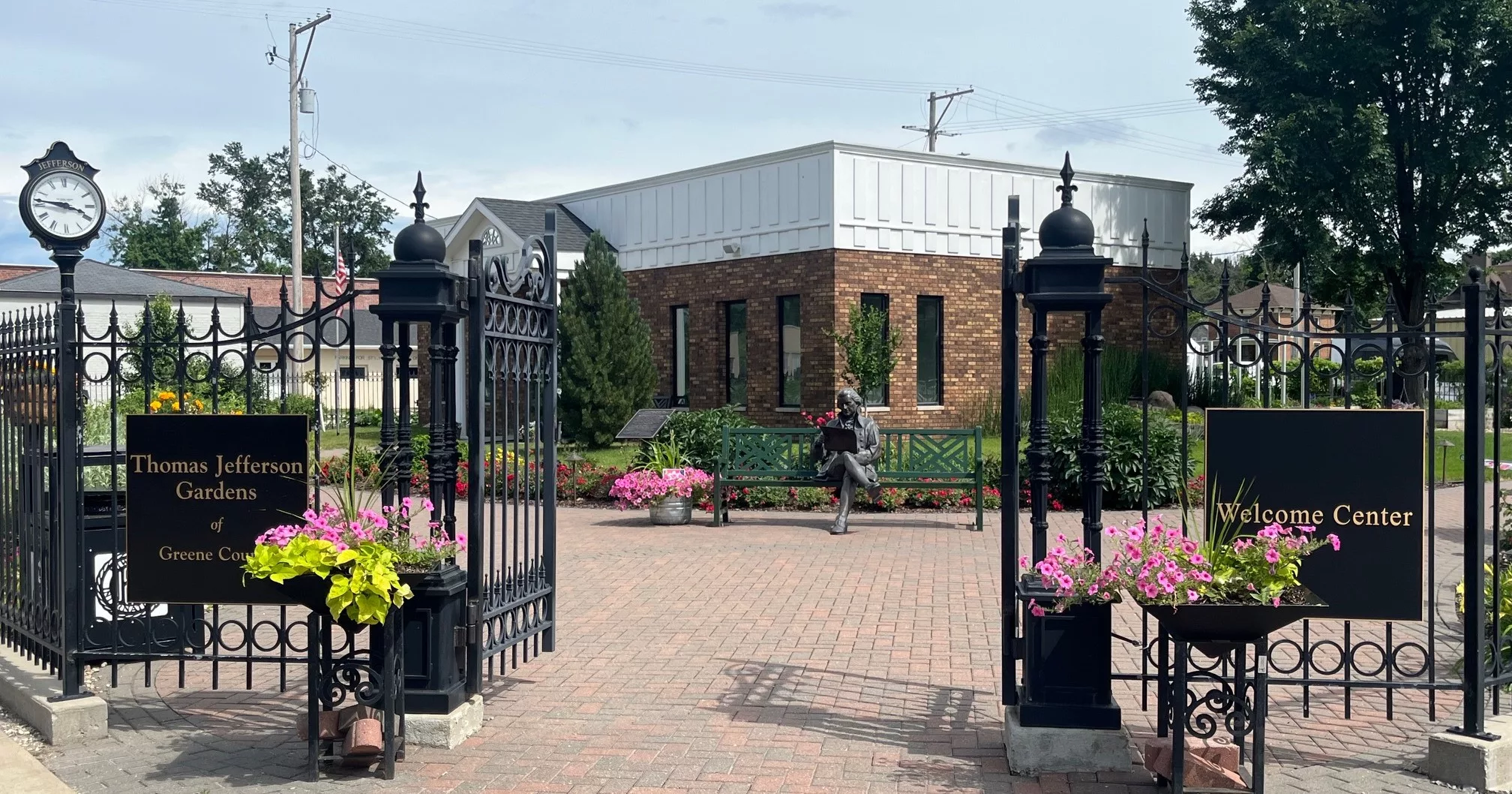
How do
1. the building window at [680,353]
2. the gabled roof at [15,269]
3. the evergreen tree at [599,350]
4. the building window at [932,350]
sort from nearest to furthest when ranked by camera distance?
the evergreen tree at [599,350] < the building window at [932,350] < the building window at [680,353] < the gabled roof at [15,269]

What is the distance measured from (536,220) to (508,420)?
23256 millimetres

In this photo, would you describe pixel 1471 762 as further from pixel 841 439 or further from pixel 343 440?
pixel 343 440

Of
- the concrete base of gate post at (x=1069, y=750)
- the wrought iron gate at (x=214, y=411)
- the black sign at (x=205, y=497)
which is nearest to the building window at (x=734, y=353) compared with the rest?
the wrought iron gate at (x=214, y=411)

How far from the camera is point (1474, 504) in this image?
5.21m

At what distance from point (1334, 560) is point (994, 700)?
6.07 feet

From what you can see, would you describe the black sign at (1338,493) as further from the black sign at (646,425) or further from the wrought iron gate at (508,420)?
the black sign at (646,425)

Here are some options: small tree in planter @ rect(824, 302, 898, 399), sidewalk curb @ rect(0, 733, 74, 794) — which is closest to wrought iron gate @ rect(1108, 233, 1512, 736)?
sidewalk curb @ rect(0, 733, 74, 794)

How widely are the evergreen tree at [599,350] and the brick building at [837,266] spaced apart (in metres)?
2.52

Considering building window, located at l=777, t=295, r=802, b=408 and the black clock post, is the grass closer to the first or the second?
building window, located at l=777, t=295, r=802, b=408

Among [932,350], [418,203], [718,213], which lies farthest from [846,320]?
[418,203]

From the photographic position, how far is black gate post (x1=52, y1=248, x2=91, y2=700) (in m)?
6.11

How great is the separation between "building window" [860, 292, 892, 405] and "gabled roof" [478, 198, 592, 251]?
20.8 ft

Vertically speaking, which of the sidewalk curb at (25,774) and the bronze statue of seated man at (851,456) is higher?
the bronze statue of seated man at (851,456)

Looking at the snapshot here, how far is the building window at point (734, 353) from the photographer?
84.5 feet
